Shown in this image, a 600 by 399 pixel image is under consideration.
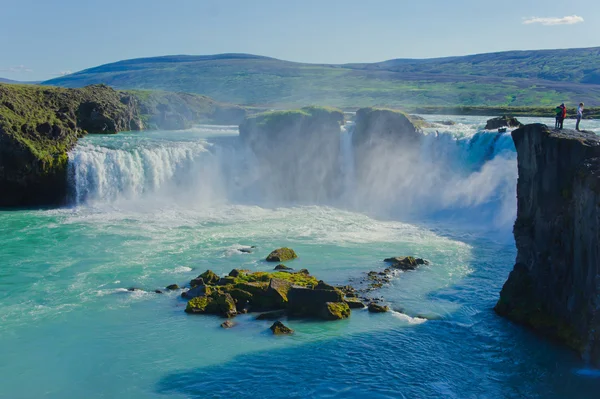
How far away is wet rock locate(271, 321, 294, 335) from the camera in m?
19.4

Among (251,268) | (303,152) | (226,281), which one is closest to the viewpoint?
(226,281)

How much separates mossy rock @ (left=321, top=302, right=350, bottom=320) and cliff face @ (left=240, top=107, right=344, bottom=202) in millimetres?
24058

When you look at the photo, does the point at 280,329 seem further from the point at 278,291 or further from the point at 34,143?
the point at 34,143

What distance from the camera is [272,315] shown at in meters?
21.0

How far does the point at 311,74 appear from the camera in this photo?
156625 mm

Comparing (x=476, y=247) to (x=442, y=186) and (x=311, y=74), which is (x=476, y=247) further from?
(x=311, y=74)

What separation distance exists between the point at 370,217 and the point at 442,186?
645 centimetres

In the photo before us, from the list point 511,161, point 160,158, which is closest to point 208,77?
point 160,158

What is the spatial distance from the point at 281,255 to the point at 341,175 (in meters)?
19.1

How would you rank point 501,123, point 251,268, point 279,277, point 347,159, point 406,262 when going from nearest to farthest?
point 279,277
point 251,268
point 406,262
point 501,123
point 347,159

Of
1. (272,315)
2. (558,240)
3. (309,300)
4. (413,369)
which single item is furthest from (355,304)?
(558,240)

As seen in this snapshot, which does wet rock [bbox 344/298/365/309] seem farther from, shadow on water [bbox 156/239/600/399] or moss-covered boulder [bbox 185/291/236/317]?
moss-covered boulder [bbox 185/291/236/317]

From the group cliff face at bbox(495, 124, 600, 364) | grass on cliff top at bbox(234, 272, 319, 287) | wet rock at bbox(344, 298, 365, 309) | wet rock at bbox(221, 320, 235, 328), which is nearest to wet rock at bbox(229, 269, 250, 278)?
grass on cliff top at bbox(234, 272, 319, 287)

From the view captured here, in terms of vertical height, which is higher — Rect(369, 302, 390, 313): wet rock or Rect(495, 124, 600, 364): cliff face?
Rect(495, 124, 600, 364): cliff face
